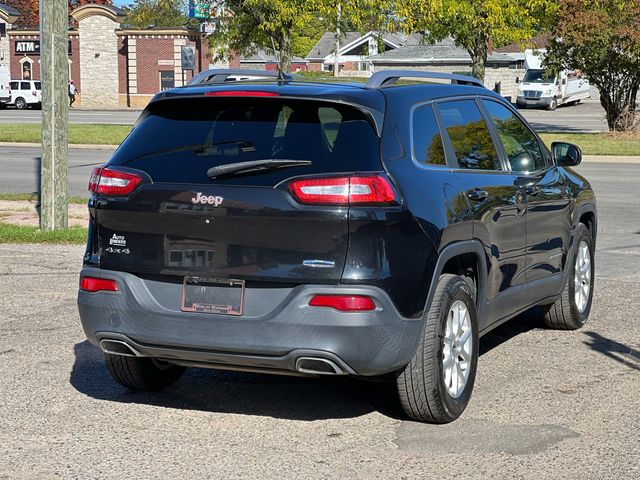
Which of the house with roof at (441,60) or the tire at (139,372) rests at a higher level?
the house with roof at (441,60)

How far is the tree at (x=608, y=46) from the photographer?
32.8 metres

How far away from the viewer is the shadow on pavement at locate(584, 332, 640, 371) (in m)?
7.33

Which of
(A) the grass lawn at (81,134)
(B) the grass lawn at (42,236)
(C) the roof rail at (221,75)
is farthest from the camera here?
(A) the grass lawn at (81,134)

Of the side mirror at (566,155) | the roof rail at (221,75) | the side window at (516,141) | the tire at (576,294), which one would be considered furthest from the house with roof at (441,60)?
the roof rail at (221,75)

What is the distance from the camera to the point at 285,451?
5.39 meters

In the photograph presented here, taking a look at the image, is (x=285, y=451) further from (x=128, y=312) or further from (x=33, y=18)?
(x=33, y=18)

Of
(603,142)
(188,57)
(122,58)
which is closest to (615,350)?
(603,142)

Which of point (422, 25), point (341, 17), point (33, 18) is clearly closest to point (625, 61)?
point (422, 25)

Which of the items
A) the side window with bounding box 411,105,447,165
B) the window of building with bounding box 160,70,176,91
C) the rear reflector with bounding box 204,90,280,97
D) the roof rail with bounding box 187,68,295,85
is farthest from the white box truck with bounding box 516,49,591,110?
the rear reflector with bounding box 204,90,280,97

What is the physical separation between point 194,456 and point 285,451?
17.4 inches

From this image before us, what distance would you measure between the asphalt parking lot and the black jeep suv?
0.34 meters

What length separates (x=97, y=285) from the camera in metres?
5.72

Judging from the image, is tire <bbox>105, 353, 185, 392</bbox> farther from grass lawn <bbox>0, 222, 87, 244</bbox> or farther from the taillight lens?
grass lawn <bbox>0, 222, 87, 244</bbox>

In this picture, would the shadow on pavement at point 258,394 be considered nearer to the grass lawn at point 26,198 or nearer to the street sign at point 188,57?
the grass lawn at point 26,198
